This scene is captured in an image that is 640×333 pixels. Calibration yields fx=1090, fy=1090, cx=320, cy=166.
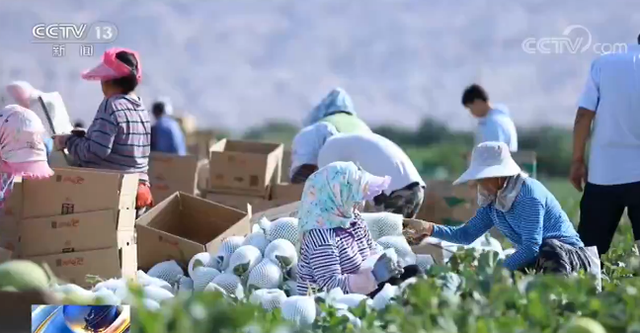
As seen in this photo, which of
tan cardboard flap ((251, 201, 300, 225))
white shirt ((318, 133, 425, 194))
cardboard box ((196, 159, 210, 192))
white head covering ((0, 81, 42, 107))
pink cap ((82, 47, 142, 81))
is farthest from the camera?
cardboard box ((196, 159, 210, 192))

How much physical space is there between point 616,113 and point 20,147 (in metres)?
2.64

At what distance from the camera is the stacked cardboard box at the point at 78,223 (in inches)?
181

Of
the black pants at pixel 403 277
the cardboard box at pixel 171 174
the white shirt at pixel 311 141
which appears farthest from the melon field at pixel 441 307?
the cardboard box at pixel 171 174

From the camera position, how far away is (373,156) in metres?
5.64

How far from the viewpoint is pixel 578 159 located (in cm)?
502

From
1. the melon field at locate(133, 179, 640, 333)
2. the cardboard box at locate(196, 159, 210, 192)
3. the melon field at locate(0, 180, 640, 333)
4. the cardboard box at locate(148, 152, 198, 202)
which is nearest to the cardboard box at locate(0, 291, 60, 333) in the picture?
the melon field at locate(0, 180, 640, 333)

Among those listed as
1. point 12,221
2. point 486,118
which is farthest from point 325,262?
point 486,118

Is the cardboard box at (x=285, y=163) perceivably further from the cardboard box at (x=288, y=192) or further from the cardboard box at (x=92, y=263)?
the cardboard box at (x=92, y=263)

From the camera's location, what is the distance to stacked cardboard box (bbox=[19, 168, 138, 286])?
181 inches

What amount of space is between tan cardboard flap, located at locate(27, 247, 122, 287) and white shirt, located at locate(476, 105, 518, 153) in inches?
130

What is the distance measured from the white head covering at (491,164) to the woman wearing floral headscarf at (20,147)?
1.77 meters

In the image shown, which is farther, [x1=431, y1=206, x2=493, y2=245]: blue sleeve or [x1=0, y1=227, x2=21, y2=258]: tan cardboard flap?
[x1=0, y1=227, x2=21, y2=258]: tan cardboard flap

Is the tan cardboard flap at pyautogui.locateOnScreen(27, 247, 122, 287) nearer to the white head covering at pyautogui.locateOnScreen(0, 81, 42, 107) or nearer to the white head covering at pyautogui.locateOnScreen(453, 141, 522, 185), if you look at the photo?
the white head covering at pyautogui.locateOnScreen(0, 81, 42, 107)

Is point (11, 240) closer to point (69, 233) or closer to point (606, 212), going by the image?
point (69, 233)
